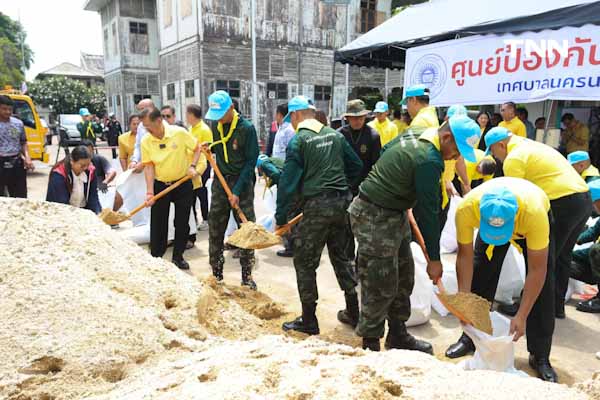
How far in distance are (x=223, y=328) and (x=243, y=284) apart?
4.45ft

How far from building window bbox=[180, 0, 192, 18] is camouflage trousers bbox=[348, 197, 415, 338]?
17136 millimetres

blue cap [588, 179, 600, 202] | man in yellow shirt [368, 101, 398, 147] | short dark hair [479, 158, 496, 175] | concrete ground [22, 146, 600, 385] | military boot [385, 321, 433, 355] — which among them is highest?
man in yellow shirt [368, 101, 398, 147]

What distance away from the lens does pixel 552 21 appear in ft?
18.0

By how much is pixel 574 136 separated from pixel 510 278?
18.5ft

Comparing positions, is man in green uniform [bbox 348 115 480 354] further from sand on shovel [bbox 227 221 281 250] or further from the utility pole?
the utility pole

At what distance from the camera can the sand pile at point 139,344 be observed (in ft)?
5.17

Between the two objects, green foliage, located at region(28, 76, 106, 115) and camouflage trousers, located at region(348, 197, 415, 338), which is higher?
green foliage, located at region(28, 76, 106, 115)

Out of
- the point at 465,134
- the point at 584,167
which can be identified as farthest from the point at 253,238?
the point at 584,167

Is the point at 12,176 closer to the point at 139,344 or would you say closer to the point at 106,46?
the point at 139,344

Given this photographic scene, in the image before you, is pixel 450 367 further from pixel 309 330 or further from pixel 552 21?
pixel 552 21

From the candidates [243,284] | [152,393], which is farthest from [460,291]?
[243,284]

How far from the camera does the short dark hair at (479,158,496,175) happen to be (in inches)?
166

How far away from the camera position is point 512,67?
584 cm

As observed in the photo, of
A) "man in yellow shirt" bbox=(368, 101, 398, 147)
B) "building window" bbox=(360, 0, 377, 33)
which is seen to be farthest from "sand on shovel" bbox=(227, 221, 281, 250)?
"building window" bbox=(360, 0, 377, 33)
